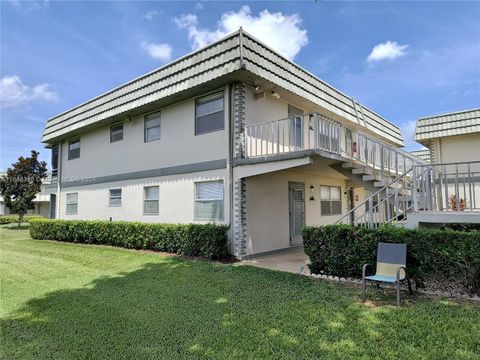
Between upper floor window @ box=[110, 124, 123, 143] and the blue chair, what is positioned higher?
upper floor window @ box=[110, 124, 123, 143]

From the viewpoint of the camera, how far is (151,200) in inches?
469

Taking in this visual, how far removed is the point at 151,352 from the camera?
361cm

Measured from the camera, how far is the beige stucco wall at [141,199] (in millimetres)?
10367

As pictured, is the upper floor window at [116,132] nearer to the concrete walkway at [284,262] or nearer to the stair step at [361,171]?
the concrete walkway at [284,262]

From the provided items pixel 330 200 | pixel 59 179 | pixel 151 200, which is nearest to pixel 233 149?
pixel 151 200

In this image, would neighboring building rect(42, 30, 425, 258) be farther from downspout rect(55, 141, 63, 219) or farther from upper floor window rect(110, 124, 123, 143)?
downspout rect(55, 141, 63, 219)

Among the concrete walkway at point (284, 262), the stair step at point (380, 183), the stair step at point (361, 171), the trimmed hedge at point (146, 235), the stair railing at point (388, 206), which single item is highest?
the stair step at point (361, 171)

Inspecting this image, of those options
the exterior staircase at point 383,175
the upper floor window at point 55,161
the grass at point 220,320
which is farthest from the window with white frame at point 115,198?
the exterior staircase at point 383,175

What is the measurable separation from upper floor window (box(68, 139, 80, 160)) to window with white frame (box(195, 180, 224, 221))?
9428 mm

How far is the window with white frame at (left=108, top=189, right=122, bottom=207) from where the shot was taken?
13355 mm

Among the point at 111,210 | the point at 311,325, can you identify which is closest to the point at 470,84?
the point at 311,325

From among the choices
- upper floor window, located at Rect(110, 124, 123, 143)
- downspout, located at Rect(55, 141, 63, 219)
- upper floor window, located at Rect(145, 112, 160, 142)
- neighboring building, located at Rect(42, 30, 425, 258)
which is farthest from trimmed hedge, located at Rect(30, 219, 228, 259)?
upper floor window, located at Rect(110, 124, 123, 143)

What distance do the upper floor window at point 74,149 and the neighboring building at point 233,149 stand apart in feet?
5.26

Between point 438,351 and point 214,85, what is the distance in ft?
27.6
